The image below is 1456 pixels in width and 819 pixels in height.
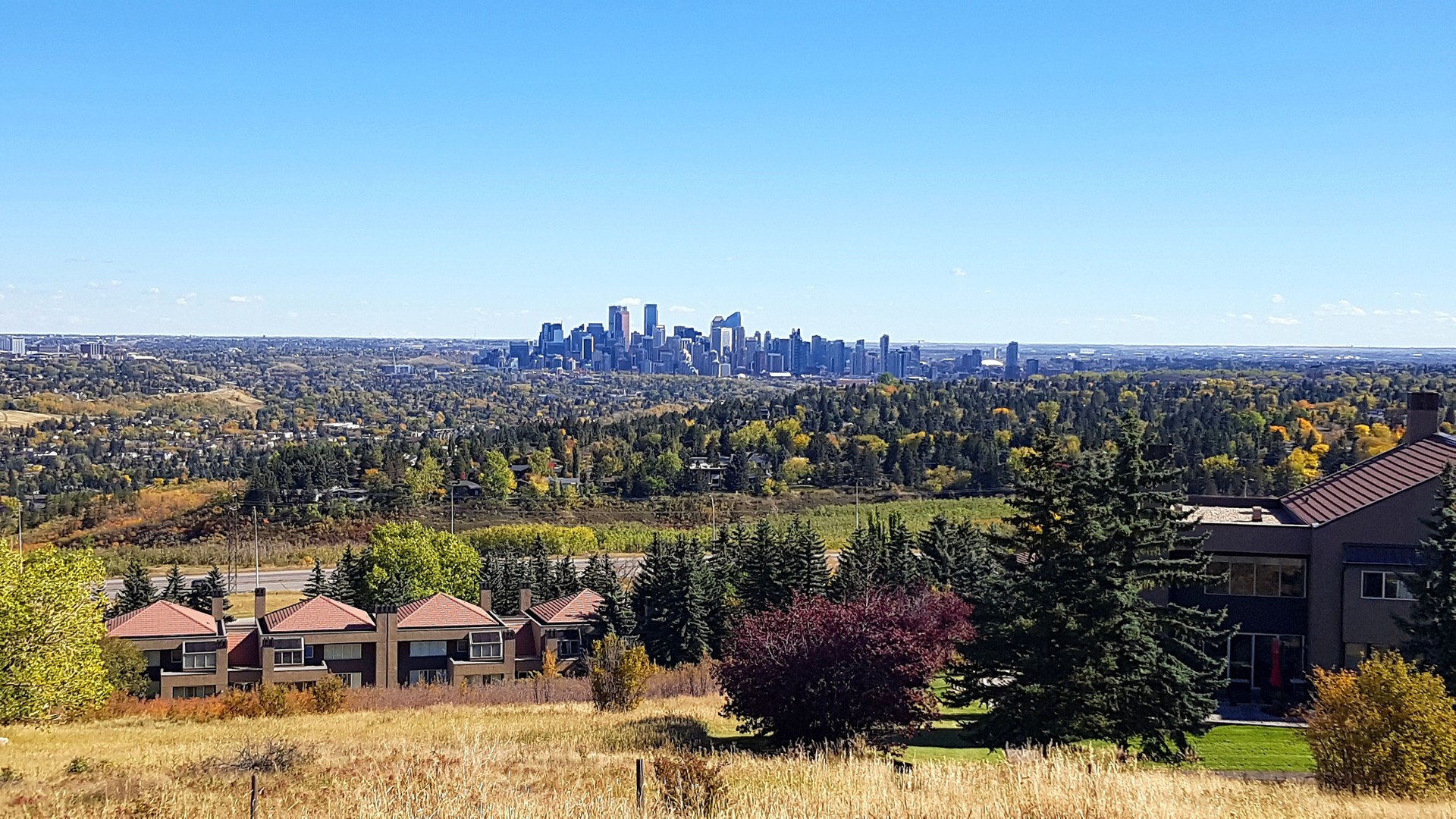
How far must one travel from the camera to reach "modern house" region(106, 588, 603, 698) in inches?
1527

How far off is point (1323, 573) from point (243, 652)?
32.7m

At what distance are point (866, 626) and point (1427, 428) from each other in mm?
19012

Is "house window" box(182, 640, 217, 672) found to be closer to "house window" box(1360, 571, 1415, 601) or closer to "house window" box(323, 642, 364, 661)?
"house window" box(323, 642, 364, 661)

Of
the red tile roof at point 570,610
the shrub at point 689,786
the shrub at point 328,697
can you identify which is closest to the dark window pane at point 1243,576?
the shrub at point 689,786

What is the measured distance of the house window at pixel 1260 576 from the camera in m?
27.5

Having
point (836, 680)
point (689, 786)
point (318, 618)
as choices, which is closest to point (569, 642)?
point (318, 618)

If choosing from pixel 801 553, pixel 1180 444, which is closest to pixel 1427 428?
pixel 801 553

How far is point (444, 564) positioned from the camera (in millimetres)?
52000

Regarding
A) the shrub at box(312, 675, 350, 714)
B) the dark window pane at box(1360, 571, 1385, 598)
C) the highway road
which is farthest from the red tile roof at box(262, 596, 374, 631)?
the dark window pane at box(1360, 571, 1385, 598)

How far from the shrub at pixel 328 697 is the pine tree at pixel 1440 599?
22.7 m

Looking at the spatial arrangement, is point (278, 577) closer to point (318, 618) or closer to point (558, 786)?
point (318, 618)

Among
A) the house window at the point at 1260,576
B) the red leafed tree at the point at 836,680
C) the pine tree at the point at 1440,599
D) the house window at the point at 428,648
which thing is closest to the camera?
the red leafed tree at the point at 836,680

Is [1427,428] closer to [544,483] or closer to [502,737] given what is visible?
[502,737]

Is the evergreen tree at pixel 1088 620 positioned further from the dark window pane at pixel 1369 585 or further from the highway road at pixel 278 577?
the highway road at pixel 278 577
